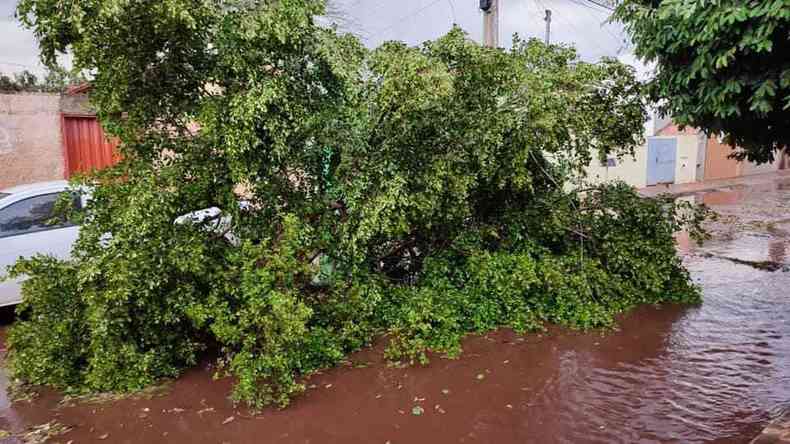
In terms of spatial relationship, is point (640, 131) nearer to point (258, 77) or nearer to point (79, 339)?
point (258, 77)

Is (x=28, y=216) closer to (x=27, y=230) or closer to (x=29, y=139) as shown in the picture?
(x=27, y=230)

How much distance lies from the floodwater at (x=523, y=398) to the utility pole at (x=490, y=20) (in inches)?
170

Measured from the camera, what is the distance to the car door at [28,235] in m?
6.09

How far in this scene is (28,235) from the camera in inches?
245

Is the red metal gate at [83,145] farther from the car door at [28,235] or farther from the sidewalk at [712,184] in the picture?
the sidewalk at [712,184]

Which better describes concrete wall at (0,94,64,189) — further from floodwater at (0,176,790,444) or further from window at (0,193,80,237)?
floodwater at (0,176,790,444)

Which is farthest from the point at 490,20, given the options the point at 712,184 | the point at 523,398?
the point at 712,184

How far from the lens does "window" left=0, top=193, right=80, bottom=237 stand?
616 centimetres

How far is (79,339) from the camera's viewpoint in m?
4.89

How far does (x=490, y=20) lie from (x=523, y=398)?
553 cm

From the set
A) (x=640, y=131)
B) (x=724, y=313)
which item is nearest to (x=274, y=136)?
(x=640, y=131)

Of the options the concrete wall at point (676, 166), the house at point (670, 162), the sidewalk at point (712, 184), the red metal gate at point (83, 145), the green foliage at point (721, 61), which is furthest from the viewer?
the sidewalk at point (712, 184)

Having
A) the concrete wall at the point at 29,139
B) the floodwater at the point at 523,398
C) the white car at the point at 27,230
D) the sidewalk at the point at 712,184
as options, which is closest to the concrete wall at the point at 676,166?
the sidewalk at the point at 712,184

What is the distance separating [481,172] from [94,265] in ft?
12.5
